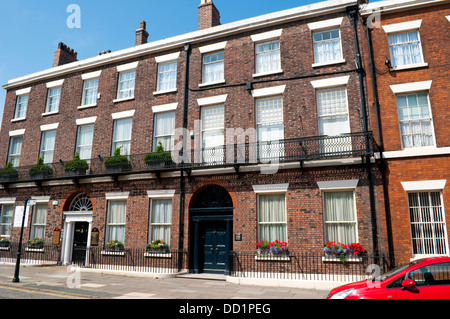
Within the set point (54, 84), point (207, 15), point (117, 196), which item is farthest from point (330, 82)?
point (54, 84)

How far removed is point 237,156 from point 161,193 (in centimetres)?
405

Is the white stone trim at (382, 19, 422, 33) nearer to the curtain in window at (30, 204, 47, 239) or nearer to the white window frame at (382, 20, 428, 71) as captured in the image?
the white window frame at (382, 20, 428, 71)

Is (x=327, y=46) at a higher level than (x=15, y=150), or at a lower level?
higher

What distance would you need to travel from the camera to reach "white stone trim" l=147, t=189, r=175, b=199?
48.0 feet

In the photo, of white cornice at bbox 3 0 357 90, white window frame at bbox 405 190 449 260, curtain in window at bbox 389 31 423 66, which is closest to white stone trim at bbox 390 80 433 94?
curtain in window at bbox 389 31 423 66

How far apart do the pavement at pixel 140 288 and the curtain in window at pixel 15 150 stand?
28.4 ft

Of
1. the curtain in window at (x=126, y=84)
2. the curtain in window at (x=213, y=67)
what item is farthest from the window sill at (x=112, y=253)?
the curtain in window at (x=213, y=67)

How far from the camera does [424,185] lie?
443 inches

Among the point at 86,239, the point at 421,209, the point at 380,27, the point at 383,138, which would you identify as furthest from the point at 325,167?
the point at 86,239

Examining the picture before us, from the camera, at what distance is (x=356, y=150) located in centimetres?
1162

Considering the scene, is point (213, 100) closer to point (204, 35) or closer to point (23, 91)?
point (204, 35)

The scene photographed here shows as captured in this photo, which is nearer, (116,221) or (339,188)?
(339,188)

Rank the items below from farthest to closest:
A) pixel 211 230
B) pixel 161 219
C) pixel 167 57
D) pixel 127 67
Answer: pixel 127 67 < pixel 167 57 < pixel 161 219 < pixel 211 230

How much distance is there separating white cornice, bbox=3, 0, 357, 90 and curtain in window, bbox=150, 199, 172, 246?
7965mm
